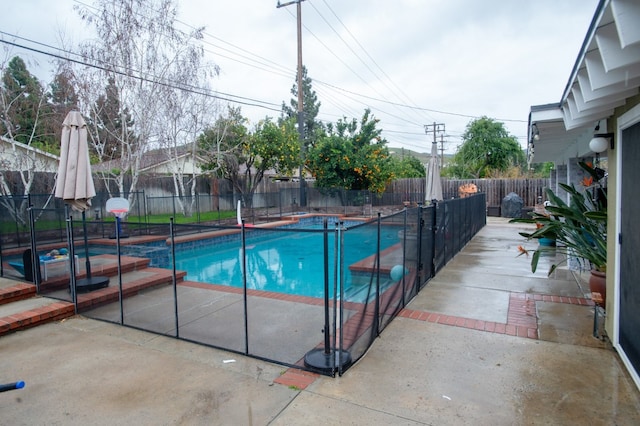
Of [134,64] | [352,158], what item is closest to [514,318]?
[134,64]

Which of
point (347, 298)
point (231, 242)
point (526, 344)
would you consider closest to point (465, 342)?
point (526, 344)

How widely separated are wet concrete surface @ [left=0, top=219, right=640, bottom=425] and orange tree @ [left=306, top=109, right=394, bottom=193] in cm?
1673

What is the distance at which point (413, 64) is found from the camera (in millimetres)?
24641

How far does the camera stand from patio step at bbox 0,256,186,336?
4.70 metres

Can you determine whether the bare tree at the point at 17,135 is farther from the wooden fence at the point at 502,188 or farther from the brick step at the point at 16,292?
A: the wooden fence at the point at 502,188

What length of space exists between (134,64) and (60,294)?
1021 cm

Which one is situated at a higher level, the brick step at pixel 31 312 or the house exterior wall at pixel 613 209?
the house exterior wall at pixel 613 209

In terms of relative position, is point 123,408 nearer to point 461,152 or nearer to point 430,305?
point 430,305

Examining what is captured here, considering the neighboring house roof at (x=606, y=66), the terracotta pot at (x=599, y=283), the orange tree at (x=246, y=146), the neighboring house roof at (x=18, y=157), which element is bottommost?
the terracotta pot at (x=599, y=283)

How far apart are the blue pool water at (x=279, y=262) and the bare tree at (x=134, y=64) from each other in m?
5.25

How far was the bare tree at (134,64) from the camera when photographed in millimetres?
12508

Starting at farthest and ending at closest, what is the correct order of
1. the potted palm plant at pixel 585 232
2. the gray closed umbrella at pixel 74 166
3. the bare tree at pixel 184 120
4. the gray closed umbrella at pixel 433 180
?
the bare tree at pixel 184 120 → the gray closed umbrella at pixel 433 180 → the gray closed umbrella at pixel 74 166 → the potted palm plant at pixel 585 232

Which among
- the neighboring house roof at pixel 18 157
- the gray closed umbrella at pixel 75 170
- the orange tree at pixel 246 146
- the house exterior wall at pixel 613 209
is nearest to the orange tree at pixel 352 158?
the orange tree at pixel 246 146

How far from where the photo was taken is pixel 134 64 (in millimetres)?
13117
